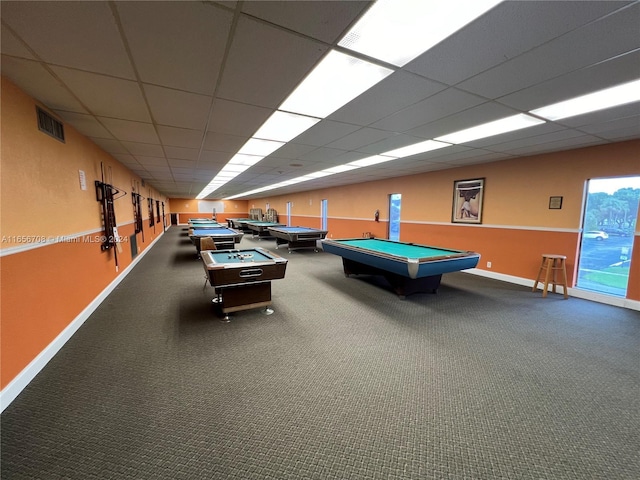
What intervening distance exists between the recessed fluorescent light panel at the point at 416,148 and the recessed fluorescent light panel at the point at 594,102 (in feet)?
4.36

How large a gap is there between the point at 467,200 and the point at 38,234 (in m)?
6.78

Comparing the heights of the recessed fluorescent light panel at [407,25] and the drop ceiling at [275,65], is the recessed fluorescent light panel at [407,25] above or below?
above

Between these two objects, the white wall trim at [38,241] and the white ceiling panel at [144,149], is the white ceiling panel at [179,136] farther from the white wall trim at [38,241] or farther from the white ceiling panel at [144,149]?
the white wall trim at [38,241]

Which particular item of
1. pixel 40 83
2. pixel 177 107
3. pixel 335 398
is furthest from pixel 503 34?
pixel 40 83

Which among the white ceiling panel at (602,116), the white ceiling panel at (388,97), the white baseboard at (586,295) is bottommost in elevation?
the white baseboard at (586,295)

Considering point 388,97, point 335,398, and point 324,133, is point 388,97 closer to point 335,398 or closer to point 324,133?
point 324,133

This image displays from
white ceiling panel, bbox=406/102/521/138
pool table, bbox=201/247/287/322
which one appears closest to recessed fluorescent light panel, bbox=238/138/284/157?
pool table, bbox=201/247/287/322

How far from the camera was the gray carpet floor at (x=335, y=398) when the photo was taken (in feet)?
4.65

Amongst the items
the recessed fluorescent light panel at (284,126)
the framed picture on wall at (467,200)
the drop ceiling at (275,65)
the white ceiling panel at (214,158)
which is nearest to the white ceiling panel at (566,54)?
the drop ceiling at (275,65)

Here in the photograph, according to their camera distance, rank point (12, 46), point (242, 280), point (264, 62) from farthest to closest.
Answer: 1. point (242, 280)
2. point (264, 62)
3. point (12, 46)

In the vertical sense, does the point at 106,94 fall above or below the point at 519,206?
above

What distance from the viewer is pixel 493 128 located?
330 cm

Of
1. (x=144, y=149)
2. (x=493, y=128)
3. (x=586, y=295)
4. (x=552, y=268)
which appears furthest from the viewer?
(x=144, y=149)

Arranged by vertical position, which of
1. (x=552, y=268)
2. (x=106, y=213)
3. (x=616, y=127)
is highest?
(x=616, y=127)
